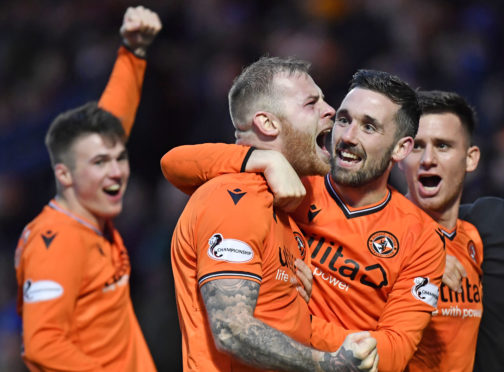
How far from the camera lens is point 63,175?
15.0 feet

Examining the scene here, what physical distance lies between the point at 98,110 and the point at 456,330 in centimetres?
263

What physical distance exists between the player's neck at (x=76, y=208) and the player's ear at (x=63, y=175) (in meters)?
0.08

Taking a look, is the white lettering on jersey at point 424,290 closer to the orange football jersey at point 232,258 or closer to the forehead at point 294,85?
the orange football jersey at point 232,258

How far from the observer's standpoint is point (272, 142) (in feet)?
11.5

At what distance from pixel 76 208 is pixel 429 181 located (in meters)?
2.21

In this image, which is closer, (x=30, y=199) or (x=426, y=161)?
(x=426, y=161)

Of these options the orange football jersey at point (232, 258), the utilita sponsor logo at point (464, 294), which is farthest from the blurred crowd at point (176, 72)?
the orange football jersey at point (232, 258)

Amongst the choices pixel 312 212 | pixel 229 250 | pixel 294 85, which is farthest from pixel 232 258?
pixel 294 85

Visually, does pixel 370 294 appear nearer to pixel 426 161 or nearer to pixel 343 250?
pixel 343 250

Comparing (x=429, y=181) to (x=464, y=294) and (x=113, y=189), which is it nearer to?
(x=464, y=294)

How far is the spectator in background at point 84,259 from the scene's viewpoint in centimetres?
391

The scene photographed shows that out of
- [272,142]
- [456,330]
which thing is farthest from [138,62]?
[456,330]

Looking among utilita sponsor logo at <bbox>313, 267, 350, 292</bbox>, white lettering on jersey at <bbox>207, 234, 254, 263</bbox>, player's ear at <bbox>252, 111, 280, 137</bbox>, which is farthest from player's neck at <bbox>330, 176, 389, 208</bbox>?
white lettering on jersey at <bbox>207, 234, 254, 263</bbox>

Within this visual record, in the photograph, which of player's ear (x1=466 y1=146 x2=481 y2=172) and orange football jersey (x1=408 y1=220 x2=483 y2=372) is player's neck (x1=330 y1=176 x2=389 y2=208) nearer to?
orange football jersey (x1=408 y1=220 x2=483 y2=372)
